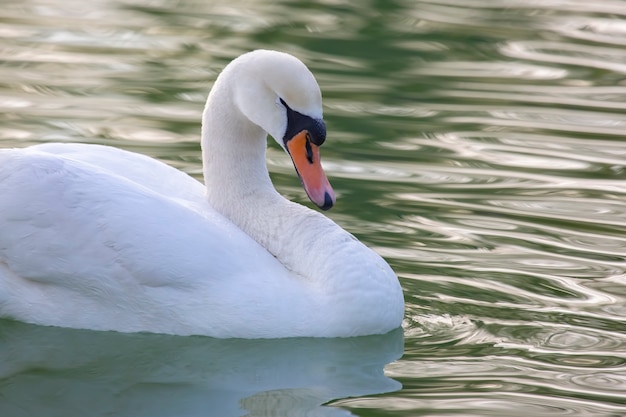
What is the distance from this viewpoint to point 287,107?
6770 mm

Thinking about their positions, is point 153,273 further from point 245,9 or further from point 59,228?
point 245,9

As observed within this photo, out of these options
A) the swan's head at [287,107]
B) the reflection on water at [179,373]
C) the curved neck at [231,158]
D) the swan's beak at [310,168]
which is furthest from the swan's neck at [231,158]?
the reflection on water at [179,373]

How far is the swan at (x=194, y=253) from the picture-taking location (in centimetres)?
650

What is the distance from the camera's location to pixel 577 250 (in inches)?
316

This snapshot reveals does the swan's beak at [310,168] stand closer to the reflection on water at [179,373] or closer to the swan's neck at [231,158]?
the swan's neck at [231,158]

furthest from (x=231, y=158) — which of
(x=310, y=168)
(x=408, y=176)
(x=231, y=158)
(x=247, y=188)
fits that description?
(x=408, y=176)

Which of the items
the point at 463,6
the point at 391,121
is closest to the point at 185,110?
the point at 391,121

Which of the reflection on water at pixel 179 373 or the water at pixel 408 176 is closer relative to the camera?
the reflection on water at pixel 179 373

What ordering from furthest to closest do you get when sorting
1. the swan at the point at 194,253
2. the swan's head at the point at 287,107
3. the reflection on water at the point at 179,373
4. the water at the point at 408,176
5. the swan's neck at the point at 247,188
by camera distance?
the swan's neck at the point at 247,188, the swan's head at the point at 287,107, the swan at the point at 194,253, the water at the point at 408,176, the reflection on water at the point at 179,373

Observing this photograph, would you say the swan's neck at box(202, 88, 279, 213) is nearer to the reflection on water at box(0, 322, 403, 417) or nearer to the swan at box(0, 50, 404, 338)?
the swan at box(0, 50, 404, 338)

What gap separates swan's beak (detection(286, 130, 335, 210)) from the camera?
679 centimetres

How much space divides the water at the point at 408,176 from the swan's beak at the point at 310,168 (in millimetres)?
672

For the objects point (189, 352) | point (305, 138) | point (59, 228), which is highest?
point (305, 138)

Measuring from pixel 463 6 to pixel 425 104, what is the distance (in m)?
3.97
